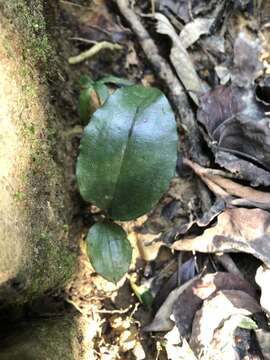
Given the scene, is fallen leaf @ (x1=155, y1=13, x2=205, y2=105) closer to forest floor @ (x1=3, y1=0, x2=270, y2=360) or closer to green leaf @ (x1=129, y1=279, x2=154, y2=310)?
forest floor @ (x1=3, y1=0, x2=270, y2=360)

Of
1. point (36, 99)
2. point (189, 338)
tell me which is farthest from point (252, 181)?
point (36, 99)

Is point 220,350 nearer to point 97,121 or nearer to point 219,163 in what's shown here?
point 219,163

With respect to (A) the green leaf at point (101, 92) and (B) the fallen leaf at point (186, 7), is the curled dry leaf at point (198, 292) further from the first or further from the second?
(B) the fallen leaf at point (186, 7)

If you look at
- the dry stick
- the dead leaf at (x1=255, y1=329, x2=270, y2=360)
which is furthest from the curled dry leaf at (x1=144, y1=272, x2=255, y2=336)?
the dry stick

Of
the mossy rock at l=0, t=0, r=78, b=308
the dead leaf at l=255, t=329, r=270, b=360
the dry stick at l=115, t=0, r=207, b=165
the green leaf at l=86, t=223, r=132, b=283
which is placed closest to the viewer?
the mossy rock at l=0, t=0, r=78, b=308

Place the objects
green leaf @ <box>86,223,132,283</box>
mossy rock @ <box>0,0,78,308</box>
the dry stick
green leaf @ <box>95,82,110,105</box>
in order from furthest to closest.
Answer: the dry stick < green leaf @ <box>95,82,110,105</box> < green leaf @ <box>86,223,132,283</box> < mossy rock @ <box>0,0,78,308</box>

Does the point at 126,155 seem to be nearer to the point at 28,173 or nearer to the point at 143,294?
the point at 28,173
